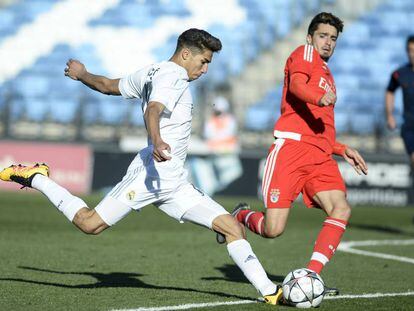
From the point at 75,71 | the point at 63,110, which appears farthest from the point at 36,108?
the point at 75,71

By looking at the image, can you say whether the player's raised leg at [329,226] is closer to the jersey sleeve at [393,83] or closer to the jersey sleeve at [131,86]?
the jersey sleeve at [131,86]

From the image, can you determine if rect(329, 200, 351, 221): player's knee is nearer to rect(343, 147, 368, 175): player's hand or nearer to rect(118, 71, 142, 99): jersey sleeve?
rect(343, 147, 368, 175): player's hand

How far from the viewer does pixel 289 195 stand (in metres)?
7.09

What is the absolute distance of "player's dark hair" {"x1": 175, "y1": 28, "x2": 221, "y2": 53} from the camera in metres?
6.28

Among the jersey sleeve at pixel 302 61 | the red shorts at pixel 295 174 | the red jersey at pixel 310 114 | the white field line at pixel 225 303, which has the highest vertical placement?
the jersey sleeve at pixel 302 61

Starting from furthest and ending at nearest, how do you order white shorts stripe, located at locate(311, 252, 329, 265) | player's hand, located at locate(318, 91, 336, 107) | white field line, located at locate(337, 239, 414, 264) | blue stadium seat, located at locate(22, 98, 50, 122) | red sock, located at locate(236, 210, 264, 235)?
blue stadium seat, located at locate(22, 98, 50, 122), white field line, located at locate(337, 239, 414, 264), red sock, located at locate(236, 210, 264, 235), white shorts stripe, located at locate(311, 252, 329, 265), player's hand, located at locate(318, 91, 336, 107)

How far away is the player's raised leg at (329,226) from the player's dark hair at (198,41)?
1638 mm

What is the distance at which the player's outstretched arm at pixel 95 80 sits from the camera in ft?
21.9

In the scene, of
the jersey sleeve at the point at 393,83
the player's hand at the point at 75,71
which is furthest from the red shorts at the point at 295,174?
the jersey sleeve at the point at 393,83

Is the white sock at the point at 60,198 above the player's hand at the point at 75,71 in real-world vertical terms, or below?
below

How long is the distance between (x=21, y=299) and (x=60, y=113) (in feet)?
48.0

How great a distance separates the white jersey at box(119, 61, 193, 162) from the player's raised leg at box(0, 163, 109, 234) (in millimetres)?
792

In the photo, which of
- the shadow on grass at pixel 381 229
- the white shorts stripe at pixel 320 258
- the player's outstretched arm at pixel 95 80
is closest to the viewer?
the player's outstretched arm at pixel 95 80

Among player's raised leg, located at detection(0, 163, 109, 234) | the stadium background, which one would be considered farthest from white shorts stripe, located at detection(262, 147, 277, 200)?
the stadium background
